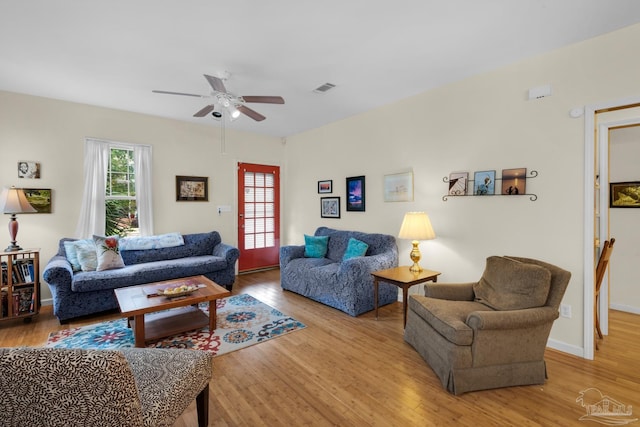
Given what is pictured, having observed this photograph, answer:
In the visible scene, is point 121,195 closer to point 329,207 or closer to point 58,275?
point 58,275

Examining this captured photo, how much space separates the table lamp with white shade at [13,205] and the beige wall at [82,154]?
0.35 meters

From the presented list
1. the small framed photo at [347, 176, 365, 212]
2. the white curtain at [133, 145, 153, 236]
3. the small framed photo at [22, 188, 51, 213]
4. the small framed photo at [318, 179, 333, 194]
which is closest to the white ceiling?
the white curtain at [133, 145, 153, 236]

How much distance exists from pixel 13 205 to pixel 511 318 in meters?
4.97

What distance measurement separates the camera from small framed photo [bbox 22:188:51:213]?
3.71m

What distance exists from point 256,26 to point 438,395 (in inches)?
119

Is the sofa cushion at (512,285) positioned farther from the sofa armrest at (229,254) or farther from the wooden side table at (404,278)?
the sofa armrest at (229,254)

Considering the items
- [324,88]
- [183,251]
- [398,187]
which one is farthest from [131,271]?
[398,187]

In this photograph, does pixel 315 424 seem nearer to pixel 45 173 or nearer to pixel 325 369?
pixel 325 369

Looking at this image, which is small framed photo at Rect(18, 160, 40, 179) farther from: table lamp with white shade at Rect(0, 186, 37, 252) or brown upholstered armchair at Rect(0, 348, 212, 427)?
brown upholstered armchair at Rect(0, 348, 212, 427)

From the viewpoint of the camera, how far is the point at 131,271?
143 inches

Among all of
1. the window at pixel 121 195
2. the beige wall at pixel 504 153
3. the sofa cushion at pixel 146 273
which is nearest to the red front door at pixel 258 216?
the sofa cushion at pixel 146 273

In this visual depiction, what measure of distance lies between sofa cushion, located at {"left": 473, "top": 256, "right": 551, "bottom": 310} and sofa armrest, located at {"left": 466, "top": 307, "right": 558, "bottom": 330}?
0.30 ft

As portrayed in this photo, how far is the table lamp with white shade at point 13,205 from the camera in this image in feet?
10.7

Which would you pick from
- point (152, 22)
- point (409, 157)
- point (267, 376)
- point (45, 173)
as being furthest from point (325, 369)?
point (45, 173)
